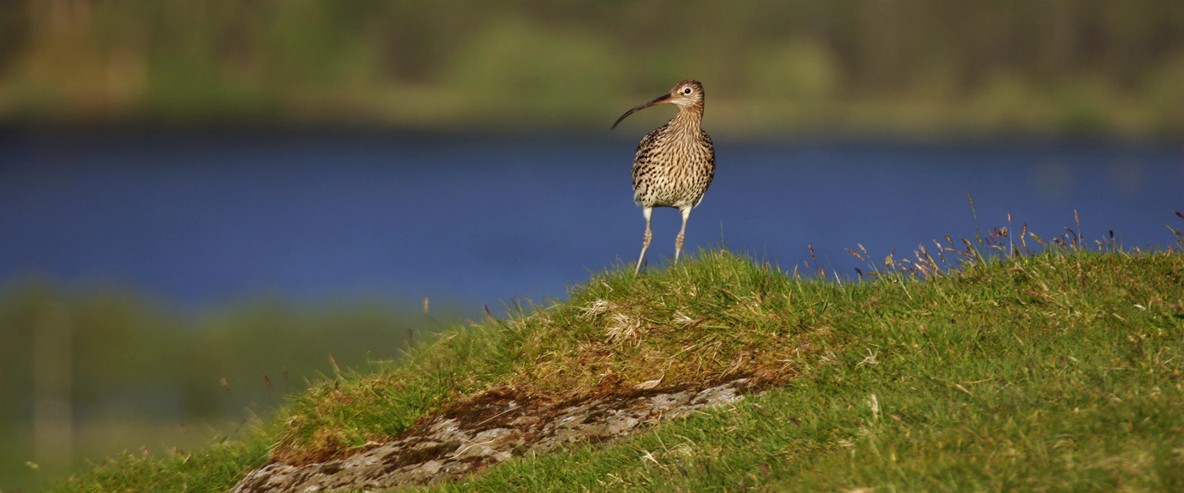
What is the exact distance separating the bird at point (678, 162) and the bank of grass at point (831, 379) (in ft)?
9.92

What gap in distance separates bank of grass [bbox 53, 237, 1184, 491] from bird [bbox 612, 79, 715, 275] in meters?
3.02

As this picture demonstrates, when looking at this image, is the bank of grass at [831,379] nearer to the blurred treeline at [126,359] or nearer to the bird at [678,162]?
the bird at [678,162]

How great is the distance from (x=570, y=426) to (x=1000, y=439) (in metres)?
3.31

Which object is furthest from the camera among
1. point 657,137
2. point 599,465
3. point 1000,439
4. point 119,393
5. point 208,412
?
point 119,393

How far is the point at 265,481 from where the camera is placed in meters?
9.92

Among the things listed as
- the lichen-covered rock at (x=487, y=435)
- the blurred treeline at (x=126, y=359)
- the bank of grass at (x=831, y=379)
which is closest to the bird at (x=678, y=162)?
the bank of grass at (x=831, y=379)

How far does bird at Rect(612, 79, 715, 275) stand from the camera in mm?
13633

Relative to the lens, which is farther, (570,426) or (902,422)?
(570,426)

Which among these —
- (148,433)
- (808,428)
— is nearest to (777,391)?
(808,428)

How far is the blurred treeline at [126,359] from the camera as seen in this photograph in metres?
85.3

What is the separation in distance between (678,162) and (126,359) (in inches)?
4115

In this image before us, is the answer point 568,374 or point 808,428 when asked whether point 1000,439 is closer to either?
point 808,428

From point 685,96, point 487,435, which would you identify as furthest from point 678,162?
point 487,435

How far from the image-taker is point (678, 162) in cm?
1360
